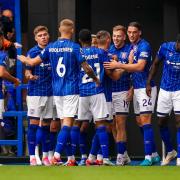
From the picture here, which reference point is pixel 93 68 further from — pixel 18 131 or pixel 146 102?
pixel 18 131

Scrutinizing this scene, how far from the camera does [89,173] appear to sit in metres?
9.90

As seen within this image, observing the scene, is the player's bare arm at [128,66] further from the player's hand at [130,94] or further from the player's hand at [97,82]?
the player's hand at [130,94]

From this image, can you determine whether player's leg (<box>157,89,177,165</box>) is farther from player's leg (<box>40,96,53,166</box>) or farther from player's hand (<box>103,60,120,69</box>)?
player's leg (<box>40,96,53,166</box>)

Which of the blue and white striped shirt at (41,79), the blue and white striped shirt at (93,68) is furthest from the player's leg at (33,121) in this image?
the blue and white striped shirt at (93,68)

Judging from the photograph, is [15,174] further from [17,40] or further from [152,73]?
[17,40]

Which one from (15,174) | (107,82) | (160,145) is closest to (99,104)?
(107,82)

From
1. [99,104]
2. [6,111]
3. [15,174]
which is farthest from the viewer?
[6,111]

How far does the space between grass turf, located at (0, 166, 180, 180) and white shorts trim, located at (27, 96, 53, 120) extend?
6.05ft

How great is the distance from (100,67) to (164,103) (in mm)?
1106

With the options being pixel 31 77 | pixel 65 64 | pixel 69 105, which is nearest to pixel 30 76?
pixel 31 77

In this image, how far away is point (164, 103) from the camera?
1190 centimetres

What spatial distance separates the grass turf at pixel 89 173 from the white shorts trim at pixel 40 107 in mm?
1845

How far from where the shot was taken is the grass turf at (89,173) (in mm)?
9352

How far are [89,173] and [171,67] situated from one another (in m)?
2.65
